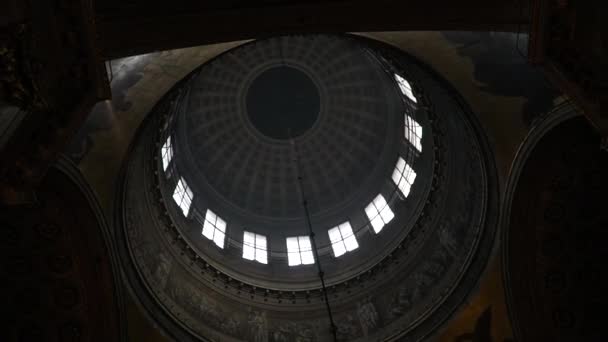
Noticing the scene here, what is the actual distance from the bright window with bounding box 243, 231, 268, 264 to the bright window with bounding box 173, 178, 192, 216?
2.99 meters

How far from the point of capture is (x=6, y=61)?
5.06 metres

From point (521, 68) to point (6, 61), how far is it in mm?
9391

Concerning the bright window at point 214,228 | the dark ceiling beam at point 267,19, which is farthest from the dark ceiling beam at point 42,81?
the bright window at point 214,228

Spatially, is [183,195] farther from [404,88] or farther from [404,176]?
[404,88]

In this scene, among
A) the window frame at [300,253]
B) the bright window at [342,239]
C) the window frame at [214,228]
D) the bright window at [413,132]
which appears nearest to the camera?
the bright window at [413,132]

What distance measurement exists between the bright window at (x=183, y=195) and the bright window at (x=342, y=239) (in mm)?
6470

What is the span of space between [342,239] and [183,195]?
7119mm

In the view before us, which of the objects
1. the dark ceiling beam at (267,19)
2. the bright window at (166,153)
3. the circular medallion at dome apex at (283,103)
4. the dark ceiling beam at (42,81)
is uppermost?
the circular medallion at dome apex at (283,103)

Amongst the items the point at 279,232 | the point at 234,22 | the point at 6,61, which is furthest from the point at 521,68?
the point at 279,232

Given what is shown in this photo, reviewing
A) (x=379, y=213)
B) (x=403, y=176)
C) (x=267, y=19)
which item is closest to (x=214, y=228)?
(x=379, y=213)

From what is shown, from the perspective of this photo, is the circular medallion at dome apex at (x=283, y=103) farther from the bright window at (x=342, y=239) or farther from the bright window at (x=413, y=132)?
the bright window at (x=342, y=239)

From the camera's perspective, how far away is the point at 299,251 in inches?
796

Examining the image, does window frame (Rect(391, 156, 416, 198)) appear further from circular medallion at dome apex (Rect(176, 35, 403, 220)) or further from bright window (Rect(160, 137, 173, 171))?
bright window (Rect(160, 137, 173, 171))

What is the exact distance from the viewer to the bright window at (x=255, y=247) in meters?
19.2
